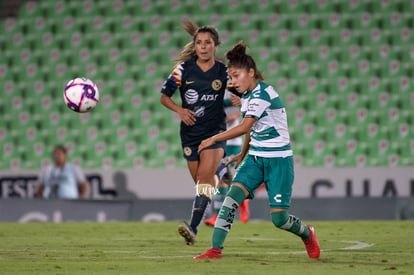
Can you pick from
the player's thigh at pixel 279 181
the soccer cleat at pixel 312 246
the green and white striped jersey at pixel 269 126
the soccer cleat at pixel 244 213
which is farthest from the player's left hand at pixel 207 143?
the soccer cleat at pixel 244 213

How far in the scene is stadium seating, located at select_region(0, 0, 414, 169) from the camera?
687 inches

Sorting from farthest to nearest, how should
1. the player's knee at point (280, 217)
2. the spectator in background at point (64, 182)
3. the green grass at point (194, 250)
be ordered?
the spectator in background at point (64, 182) → the player's knee at point (280, 217) → the green grass at point (194, 250)

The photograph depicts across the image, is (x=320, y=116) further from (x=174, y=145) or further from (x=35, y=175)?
(x=35, y=175)

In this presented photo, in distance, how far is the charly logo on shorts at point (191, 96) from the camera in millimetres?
Result: 9406

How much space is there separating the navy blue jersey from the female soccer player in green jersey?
5.25 feet

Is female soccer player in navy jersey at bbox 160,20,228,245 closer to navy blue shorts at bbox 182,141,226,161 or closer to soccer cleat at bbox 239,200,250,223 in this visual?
navy blue shorts at bbox 182,141,226,161

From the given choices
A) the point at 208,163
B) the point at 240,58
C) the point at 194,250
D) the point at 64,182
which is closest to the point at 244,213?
the point at 64,182

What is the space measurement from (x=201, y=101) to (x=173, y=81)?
1.13ft

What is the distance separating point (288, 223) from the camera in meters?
7.64

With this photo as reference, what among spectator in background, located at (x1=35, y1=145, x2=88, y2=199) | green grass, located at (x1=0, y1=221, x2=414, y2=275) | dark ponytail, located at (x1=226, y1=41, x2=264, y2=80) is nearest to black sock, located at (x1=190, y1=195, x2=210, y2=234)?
green grass, located at (x1=0, y1=221, x2=414, y2=275)

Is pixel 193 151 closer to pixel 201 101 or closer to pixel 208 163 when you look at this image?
pixel 208 163

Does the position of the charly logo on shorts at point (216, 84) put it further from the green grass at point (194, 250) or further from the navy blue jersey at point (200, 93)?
the green grass at point (194, 250)

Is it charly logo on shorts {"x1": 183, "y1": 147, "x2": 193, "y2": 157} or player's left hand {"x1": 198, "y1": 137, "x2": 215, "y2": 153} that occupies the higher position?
player's left hand {"x1": 198, "y1": 137, "x2": 215, "y2": 153}

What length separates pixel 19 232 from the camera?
11.4 metres
